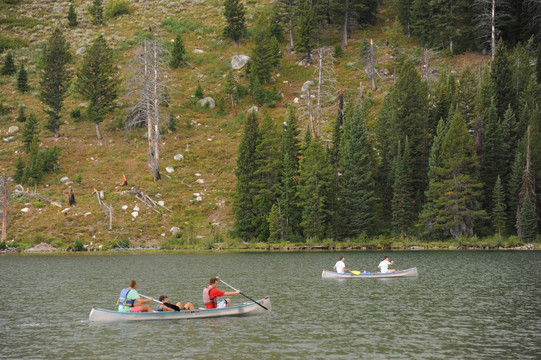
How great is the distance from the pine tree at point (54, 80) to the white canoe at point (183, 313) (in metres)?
70.9

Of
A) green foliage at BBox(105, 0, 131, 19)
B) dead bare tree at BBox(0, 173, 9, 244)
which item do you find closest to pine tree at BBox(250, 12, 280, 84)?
dead bare tree at BBox(0, 173, 9, 244)

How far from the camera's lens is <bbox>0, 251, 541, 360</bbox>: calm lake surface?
20453 millimetres

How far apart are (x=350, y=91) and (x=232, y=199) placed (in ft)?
118

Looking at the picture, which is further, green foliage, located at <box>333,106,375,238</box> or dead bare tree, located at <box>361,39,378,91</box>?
dead bare tree, located at <box>361,39,378,91</box>

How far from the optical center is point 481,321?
25.0 m

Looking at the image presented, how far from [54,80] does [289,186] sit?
1744 inches

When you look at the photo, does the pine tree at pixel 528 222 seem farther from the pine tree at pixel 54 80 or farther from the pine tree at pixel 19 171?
the pine tree at pixel 54 80

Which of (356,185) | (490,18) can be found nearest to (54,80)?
(356,185)

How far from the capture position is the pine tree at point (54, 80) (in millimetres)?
89562

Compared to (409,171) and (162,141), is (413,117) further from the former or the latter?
(162,141)

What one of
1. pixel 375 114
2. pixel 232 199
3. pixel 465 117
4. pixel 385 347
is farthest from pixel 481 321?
pixel 375 114

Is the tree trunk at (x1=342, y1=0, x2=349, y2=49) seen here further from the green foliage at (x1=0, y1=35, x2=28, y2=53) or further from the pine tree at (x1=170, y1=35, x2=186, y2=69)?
the green foliage at (x1=0, y1=35, x2=28, y2=53)

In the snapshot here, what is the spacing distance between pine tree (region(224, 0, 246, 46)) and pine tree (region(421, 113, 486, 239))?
192ft

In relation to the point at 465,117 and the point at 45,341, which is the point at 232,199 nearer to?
the point at 465,117
